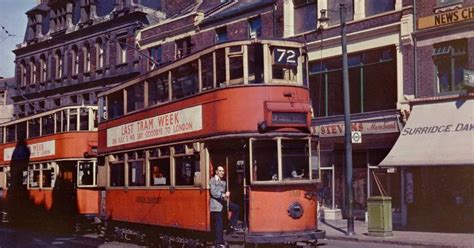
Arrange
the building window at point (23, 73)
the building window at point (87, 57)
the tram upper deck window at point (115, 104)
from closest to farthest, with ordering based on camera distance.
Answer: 1. the tram upper deck window at point (115, 104)
2. the building window at point (87, 57)
3. the building window at point (23, 73)

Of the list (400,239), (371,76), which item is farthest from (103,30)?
(400,239)

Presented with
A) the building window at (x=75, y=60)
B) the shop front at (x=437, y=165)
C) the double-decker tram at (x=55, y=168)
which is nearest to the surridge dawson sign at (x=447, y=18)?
the shop front at (x=437, y=165)

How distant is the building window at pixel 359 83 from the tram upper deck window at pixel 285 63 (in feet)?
34.1

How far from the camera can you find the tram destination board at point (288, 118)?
39.6 feet

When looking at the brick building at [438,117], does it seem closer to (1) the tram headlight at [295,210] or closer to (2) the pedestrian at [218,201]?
(1) the tram headlight at [295,210]

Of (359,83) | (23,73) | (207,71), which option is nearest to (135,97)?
(207,71)

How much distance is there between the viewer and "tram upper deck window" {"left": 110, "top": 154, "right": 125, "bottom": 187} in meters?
16.5

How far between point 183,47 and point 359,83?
40.3 feet

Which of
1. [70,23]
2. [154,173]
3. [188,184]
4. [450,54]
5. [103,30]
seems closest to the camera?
[188,184]

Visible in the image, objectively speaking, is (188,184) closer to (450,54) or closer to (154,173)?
(154,173)

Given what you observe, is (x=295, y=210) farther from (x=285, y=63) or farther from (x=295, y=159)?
(x=285, y=63)

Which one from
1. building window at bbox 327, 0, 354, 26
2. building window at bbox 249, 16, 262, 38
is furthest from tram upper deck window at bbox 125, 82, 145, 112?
building window at bbox 249, 16, 262, 38

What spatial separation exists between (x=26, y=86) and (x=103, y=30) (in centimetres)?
1106

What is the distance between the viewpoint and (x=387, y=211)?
17516mm
